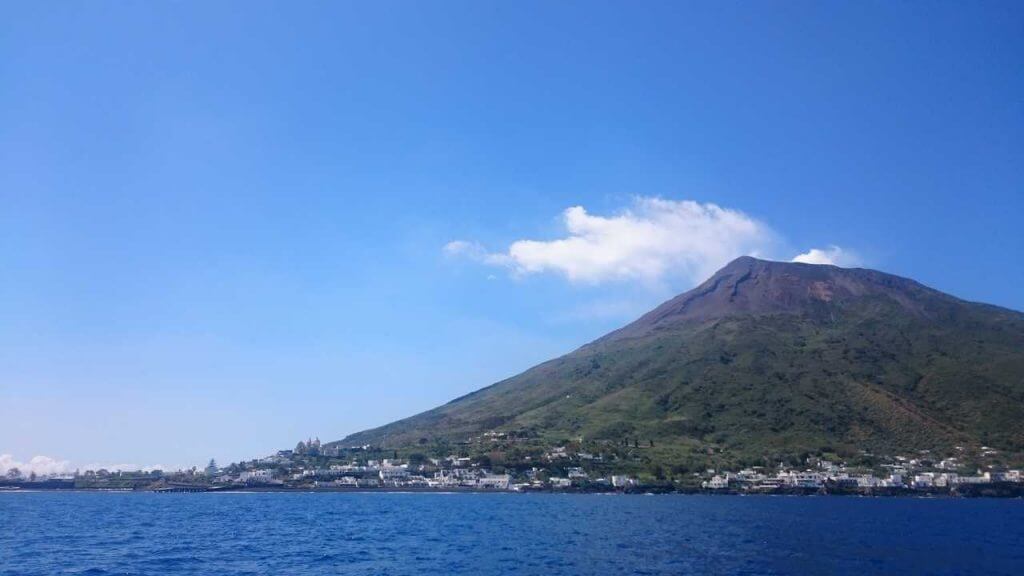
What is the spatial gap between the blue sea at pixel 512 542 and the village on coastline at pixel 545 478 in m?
39.9

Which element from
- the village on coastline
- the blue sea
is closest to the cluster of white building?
the village on coastline

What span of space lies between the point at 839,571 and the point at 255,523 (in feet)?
169

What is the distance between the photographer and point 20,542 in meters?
53.3

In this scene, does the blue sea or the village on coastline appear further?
the village on coastline

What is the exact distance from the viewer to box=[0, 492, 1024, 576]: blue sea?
140ft

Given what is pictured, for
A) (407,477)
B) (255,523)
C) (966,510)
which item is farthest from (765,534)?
(407,477)

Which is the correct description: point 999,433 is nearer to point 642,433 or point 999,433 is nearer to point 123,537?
point 642,433

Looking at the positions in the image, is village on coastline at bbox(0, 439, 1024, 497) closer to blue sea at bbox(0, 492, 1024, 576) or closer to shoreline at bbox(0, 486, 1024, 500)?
shoreline at bbox(0, 486, 1024, 500)

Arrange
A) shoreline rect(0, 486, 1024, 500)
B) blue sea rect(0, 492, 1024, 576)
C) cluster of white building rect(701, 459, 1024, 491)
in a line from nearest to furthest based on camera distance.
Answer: blue sea rect(0, 492, 1024, 576) < shoreline rect(0, 486, 1024, 500) < cluster of white building rect(701, 459, 1024, 491)

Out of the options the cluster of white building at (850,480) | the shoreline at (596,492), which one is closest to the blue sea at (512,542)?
the shoreline at (596,492)

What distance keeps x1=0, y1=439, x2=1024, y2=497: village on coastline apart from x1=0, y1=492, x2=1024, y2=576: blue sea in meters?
39.9

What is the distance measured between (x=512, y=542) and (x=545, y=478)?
92.3 metres

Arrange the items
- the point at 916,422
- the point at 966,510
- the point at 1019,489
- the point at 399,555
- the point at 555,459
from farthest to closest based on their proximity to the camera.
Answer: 1. the point at 916,422
2. the point at 555,459
3. the point at 1019,489
4. the point at 966,510
5. the point at 399,555

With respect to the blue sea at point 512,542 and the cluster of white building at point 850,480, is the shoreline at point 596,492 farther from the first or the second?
the blue sea at point 512,542
